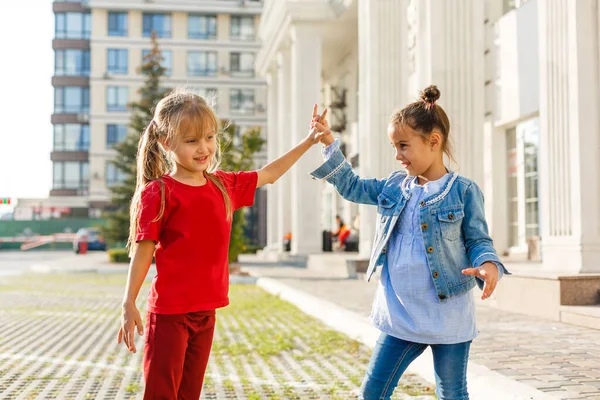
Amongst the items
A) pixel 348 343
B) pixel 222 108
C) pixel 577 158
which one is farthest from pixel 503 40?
pixel 222 108

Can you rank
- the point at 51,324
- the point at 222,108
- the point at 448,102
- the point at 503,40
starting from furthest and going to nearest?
1. the point at 222,108
2. the point at 503,40
3. the point at 448,102
4. the point at 51,324

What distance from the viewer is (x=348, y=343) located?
8.10 meters

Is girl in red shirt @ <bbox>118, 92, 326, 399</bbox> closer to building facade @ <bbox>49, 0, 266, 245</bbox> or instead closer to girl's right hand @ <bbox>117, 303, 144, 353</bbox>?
girl's right hand @ <bbox>117, 303, 144, 353</bbox>

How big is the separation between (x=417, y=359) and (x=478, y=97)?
21.6ft

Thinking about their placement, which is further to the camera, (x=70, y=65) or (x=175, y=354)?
(x=70, y=65)

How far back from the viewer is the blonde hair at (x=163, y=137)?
3.39 m

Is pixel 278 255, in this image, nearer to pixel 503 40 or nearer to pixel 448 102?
pixel 503 40

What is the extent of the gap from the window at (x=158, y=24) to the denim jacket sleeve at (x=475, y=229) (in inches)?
2507

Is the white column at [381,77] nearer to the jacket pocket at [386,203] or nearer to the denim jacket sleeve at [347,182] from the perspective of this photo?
the denim jacket sleeve at [347,182]

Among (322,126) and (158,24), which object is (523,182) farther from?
(158,24)

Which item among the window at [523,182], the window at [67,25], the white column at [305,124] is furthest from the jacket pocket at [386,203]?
the window at [67,25]

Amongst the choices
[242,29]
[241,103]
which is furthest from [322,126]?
[242,29]

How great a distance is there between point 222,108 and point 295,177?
1504 inches

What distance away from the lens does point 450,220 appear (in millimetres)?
3375
